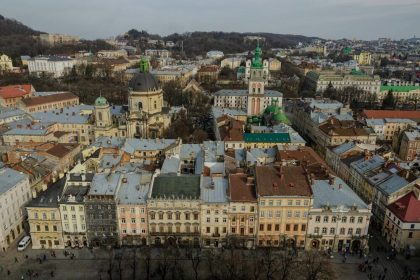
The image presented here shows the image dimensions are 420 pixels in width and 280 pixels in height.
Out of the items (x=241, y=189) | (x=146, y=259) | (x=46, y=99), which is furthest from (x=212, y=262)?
(x=46, y=99)

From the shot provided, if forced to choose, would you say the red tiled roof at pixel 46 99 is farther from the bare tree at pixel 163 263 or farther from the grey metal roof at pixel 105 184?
the bare tree at pixel 163 263

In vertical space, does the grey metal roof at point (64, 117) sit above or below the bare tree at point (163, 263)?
above

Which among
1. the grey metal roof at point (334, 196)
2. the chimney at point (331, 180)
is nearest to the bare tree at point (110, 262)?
the grey metal roof at point (334, 196)

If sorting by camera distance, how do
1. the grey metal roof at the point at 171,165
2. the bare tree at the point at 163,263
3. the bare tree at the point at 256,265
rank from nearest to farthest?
the bare tree at the point at 256,265 → the bare tree at the point at 163,263 → the grey metal roof at the point at 171,165

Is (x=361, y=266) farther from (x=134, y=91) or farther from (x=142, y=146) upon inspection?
(x=134, y=91)

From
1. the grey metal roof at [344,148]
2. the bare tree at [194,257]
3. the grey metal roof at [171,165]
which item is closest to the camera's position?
the bare tree at [194,257]

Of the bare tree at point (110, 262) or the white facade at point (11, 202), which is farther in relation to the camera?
the white facade at point (11, 202)

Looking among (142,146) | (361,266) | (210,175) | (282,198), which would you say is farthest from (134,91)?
(361,266)
